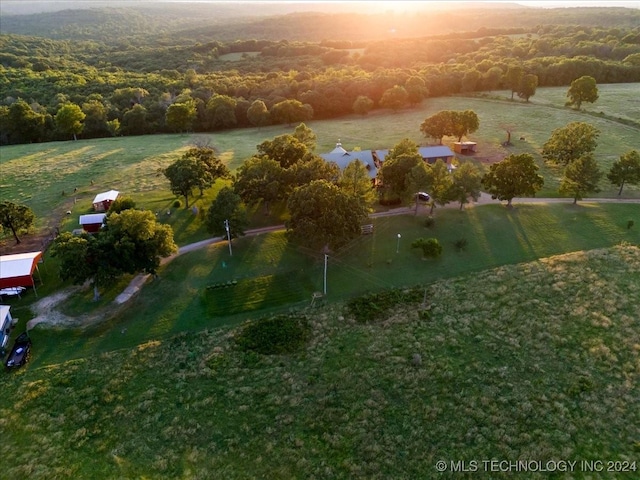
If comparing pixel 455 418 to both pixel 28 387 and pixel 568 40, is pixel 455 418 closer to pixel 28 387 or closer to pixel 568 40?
pixel 28 387

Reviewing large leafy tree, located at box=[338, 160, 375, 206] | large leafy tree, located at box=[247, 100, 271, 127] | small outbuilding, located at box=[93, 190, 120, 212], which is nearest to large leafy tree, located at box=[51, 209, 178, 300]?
small outbuilding, located at box=[93, 190, 120, 212]

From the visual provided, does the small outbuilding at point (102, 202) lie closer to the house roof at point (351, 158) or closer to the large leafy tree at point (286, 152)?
the large leafy tree at point (286, 152)

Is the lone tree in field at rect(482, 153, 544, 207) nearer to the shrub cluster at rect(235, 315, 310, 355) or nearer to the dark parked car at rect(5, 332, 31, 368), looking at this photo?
the shrub cluster at rect(235, 315, 310, 355)

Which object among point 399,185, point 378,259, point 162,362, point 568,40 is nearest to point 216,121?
point 399,185

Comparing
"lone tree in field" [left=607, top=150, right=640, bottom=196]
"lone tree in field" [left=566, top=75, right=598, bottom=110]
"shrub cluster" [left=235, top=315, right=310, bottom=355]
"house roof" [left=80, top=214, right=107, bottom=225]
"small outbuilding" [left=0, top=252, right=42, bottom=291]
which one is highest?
"lone tree in field" [left=566, top=75, right=598, bottom=110]

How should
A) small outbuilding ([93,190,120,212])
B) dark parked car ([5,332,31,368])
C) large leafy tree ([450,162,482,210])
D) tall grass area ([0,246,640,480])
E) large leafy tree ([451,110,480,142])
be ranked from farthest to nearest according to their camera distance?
large leafy tree ([451,110,480,142]) < small outbuilding ([93,190,120,212]) < large leafy tree ([450,162,482,210]) < dark parked car ([5,332,31,368]) < tall grass area ([0,246,640,480])

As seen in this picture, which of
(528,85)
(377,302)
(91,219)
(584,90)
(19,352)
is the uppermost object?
(528,85)

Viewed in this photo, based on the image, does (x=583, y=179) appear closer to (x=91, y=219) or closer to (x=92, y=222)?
(x=92, y=222)

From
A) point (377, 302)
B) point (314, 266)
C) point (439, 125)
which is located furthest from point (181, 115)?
point (377, 302)
